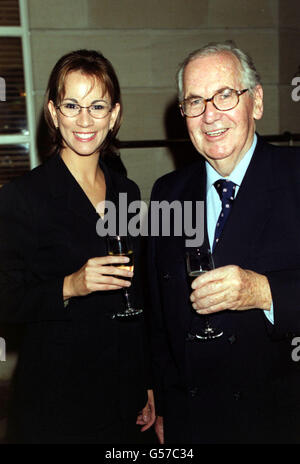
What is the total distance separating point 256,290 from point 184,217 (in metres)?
0.51

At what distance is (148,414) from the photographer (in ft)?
7.63

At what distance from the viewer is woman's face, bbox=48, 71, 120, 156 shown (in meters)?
2.07

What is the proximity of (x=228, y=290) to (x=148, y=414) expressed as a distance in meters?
1.02

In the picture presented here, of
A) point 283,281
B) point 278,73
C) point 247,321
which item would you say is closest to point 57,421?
point 247,321

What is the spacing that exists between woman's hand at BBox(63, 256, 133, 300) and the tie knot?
1.53 feet

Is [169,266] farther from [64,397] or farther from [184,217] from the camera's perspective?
[64,397]

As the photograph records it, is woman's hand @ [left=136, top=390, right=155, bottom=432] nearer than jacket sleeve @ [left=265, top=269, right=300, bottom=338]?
No

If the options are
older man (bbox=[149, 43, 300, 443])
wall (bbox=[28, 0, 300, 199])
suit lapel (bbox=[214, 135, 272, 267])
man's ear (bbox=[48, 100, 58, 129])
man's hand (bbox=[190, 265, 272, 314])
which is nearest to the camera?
man's hand (bbox=[190, 265, 272, 314])

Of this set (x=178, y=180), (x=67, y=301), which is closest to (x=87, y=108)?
(x=178, y=180)

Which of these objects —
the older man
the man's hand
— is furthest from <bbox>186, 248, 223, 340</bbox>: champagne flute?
the man's hand

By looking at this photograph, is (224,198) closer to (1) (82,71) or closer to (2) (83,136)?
(2) (83,136)

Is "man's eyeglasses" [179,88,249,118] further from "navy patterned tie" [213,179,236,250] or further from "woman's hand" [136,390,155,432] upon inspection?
"woman's hand" [136,390,155,432]

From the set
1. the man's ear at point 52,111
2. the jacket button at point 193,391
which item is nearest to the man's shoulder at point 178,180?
the man's ear at point 52,111

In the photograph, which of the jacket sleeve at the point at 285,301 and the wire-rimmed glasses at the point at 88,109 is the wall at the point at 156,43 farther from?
the jacket sleeve at the point at 285,301
